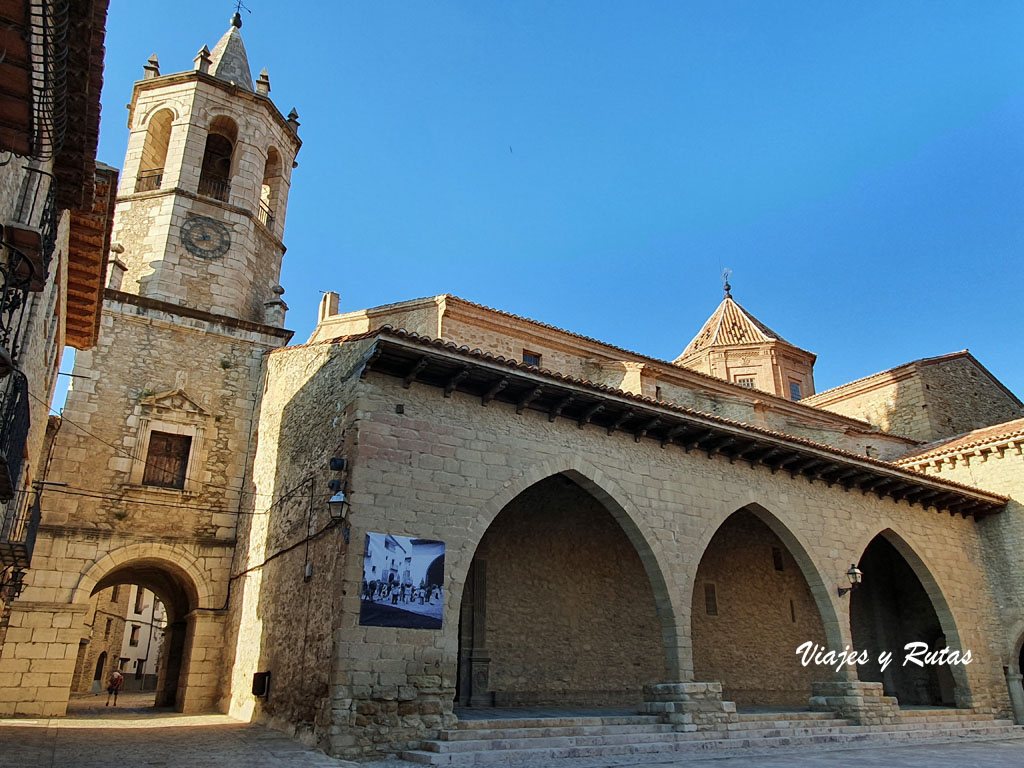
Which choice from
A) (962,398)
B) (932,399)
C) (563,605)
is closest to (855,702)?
(563,605)

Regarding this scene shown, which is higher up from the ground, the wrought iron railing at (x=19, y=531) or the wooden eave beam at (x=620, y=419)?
the wooden eave beam at (x=620, y=419)

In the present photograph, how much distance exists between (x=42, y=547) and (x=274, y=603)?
4815 millimetres

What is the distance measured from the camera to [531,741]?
9.37 meters

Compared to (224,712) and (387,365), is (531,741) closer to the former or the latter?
(387,365)

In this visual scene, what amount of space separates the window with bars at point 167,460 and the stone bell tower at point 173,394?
0.03 m

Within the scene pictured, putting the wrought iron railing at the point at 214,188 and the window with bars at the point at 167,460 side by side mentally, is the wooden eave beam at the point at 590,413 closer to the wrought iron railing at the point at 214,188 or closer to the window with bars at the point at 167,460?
the window with bars at the point at 167,460

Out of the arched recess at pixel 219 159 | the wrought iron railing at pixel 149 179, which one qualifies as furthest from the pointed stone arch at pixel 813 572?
the wrought iron railing at pixel 149 179

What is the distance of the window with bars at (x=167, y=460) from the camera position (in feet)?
48.7

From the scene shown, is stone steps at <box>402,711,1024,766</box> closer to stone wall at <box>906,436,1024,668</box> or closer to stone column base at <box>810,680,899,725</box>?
stone column base at <box>810,680,899,725</box>

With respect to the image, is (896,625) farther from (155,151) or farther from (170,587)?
(155,151)

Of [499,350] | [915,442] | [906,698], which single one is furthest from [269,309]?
[915,442]

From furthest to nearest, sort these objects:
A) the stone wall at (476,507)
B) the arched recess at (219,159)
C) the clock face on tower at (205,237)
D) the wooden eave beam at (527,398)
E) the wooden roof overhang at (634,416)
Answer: the arched recess at (219,159) → the clock face on tower at (205,237) → the wooden eave beam at (527,398) → the wooden roof overhang at (634,416) → the stone wall at (476,507)

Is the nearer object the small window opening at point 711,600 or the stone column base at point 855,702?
the stone column base at point 855,702

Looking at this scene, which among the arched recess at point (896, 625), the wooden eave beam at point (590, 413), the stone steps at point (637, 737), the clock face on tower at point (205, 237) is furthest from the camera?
the arched recess at point (896, 625)
